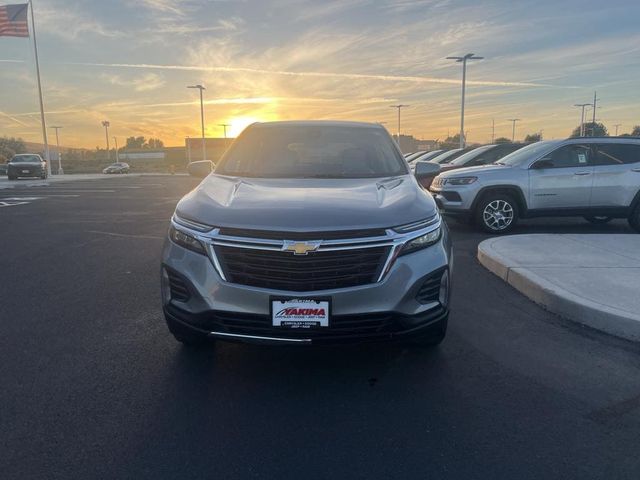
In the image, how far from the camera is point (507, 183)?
871cm

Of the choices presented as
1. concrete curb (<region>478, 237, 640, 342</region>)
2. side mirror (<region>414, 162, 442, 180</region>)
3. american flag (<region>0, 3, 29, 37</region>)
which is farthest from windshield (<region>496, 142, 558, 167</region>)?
american flag (<region>0, 3, 29, 37</region>)

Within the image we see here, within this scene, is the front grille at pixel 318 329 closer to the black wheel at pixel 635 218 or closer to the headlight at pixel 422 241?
the headlight at pixel 422 241

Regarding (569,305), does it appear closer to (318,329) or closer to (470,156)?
(318,329)

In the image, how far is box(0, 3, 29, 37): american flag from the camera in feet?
84.2

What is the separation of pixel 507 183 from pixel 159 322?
673 cm

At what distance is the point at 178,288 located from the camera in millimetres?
3094

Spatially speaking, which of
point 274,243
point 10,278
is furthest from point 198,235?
point 10,278

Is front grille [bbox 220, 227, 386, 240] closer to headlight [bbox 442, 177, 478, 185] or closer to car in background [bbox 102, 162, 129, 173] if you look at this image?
headlight [bbox 442, 177, 478, 185]

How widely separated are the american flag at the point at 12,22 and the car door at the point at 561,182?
1087 inches

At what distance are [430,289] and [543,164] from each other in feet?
22.0

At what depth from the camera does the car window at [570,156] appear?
8750mm

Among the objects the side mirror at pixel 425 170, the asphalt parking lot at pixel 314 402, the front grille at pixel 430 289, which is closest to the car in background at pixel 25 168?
the asphalt parking lot at pixel 314 402

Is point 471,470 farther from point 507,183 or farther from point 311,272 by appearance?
point 507,183

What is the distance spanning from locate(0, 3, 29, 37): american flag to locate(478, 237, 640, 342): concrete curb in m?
29.2
